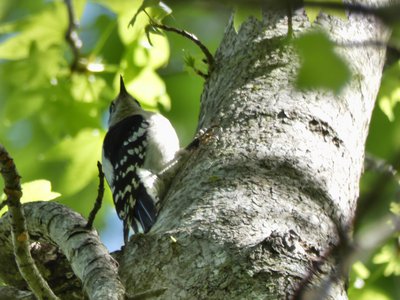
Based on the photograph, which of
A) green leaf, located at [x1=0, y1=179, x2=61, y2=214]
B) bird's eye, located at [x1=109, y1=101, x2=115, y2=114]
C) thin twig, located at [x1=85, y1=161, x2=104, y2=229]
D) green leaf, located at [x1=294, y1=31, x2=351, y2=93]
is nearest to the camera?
green leaf, located at [x1=294, y1=31, x2=351, y2=93]

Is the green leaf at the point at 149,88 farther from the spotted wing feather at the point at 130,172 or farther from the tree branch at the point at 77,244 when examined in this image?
the tree branch at the point at 77,244

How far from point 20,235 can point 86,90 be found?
2.17m

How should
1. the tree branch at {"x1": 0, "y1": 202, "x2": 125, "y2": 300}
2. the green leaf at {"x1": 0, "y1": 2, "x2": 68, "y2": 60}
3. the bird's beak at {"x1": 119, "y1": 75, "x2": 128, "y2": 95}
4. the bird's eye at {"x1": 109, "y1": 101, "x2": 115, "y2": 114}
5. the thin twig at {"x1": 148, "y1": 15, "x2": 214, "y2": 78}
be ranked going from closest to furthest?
the tree branch at {"x1": 0, "y1": 202, "x2": 125, "y2": 300} → the thin twig at {"x1": 148, "y1": 15, "x2": 214, "y2": 78} → the green leaf at {"x1": 0, "y1": 2, "x2": 68, "y2": 60} → the bird's beak at {"x1": 119, "y1": 75, "x2": 128, "y2": 95} → the bird's eye at {"x1": 109, "y1": 101, "x2": 115, "y2": 114}

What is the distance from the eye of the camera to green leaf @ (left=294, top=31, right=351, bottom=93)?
88 centimetres

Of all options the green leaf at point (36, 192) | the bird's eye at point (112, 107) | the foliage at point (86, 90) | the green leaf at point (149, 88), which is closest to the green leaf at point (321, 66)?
the foliage at point (86, 90)

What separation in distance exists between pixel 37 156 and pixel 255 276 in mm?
2431

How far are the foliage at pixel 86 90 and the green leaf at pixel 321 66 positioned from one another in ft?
7.01

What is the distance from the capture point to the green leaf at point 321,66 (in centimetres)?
88

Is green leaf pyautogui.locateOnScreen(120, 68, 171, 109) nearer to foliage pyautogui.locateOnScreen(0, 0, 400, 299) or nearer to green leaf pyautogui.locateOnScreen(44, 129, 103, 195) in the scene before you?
foliage pyautogui.locateOnScreen(0, 0, 400, 299)

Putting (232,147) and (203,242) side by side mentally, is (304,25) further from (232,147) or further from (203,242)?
(203,242)

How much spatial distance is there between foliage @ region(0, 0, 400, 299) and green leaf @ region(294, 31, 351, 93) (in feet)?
7.01

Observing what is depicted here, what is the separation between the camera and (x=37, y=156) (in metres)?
4.07

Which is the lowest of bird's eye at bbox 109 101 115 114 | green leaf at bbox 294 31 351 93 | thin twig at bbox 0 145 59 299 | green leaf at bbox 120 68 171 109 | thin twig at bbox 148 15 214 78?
green leaf at bbox 294 31 351 93

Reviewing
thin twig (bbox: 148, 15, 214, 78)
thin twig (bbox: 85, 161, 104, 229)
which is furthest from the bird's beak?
thin twig (bbox: 85, 161, 104, 229)
